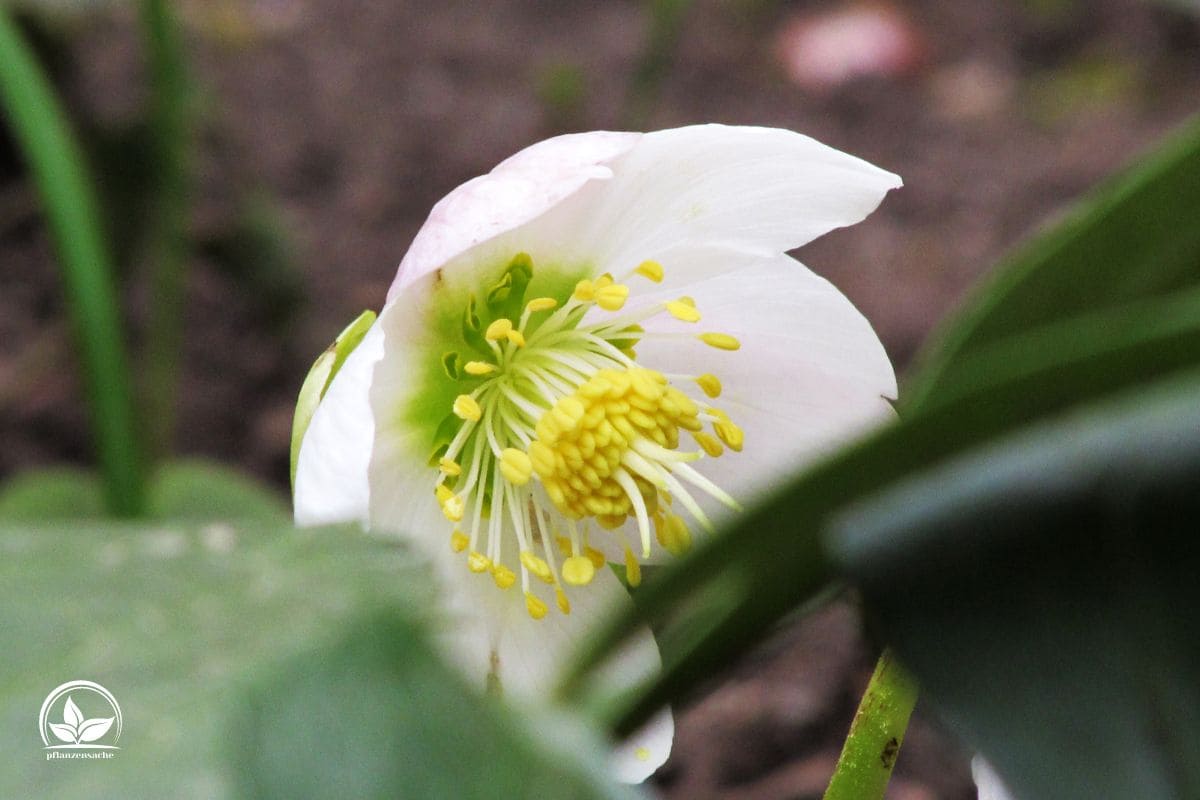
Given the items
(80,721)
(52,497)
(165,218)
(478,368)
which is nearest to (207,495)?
(52,497)

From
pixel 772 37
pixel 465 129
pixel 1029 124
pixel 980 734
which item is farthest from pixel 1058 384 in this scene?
pixel 772 37

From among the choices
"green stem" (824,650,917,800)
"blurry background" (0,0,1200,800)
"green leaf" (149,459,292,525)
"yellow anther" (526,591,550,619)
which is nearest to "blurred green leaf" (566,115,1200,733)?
"green stem" (824,650,917,800)

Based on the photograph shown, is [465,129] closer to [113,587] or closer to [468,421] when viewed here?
[468,421]

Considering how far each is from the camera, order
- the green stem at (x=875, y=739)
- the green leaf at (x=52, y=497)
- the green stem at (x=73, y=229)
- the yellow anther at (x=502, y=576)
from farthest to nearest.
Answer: the green leaf at (x=52, y=497) → the green stem at (x=73, y=229) → the yellow anther at (x=502, y=576) → the green stem at (x=875, y=739)

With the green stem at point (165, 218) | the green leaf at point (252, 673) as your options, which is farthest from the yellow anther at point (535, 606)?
the green stem at point (165, 218)

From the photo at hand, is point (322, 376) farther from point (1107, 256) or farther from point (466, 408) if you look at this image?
point (1107, 256)

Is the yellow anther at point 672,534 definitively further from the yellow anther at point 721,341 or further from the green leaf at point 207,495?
the green leaf at point 207,495
